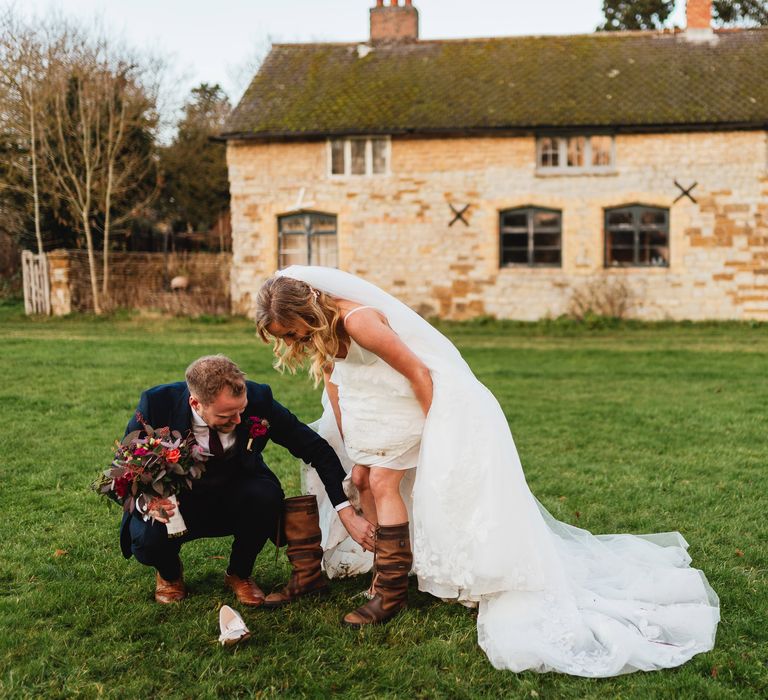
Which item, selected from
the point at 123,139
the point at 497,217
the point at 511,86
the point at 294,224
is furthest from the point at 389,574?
the point at 123,139

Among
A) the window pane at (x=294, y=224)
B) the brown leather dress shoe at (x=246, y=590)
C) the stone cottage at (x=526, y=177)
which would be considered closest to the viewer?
the brown leather dress shoe at (x=246, y=590)

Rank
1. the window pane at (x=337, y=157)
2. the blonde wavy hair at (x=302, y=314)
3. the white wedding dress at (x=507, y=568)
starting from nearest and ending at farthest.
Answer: the white wedding dress at (x=507, y=568)
the blonde wavy hair at (x=302, y=314)
the window pane at (x=337, y=157)

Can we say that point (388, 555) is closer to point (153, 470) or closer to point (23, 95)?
point (153, 470)

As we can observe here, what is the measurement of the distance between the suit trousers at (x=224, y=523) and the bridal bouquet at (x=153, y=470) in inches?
7.8

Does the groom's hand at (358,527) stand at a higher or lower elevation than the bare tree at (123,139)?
lower

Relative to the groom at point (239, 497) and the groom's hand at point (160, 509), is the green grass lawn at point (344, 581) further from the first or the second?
the groom's hand at point (160, 509)

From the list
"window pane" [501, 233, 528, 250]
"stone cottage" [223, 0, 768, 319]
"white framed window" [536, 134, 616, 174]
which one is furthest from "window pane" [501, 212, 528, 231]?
"white framed window" [536, 134, 616, 174]

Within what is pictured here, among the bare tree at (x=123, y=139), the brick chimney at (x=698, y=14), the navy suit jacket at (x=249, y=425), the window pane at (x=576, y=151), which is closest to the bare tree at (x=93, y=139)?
the bare tree at (x=123, y=139)

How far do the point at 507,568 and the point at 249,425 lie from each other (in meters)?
1.38

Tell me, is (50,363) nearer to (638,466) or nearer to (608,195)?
(638,466)

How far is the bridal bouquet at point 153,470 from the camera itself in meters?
3.64

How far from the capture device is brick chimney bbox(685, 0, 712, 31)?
72.7ft

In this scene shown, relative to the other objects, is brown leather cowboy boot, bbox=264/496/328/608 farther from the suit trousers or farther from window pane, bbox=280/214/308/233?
window pane, bbox=280/214/308/233

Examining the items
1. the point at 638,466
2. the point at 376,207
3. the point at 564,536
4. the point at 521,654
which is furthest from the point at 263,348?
the point at 521,654
